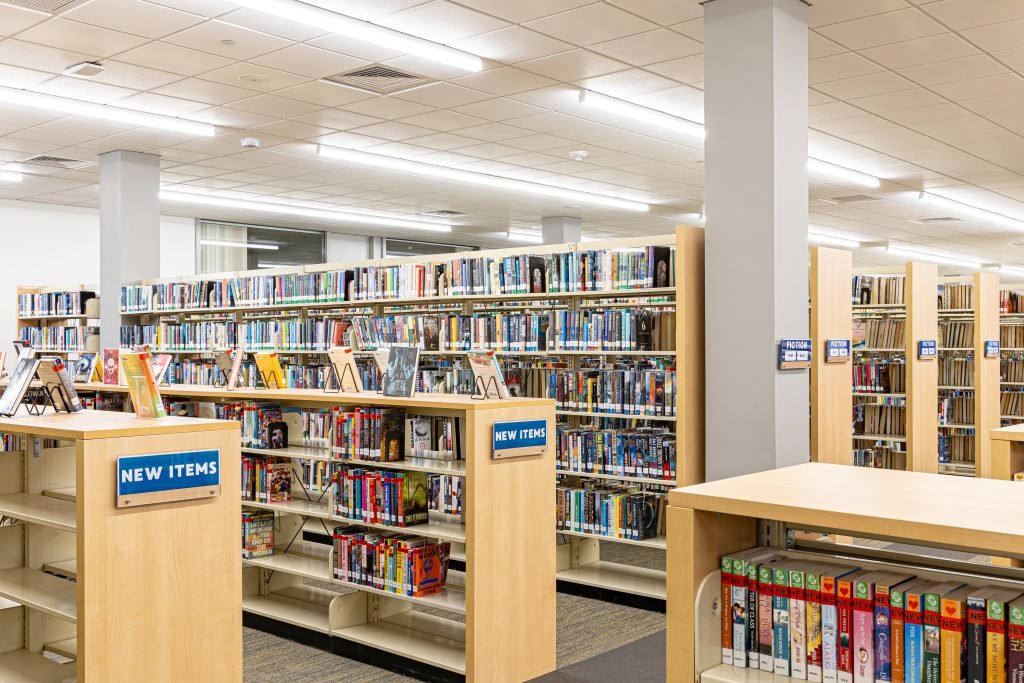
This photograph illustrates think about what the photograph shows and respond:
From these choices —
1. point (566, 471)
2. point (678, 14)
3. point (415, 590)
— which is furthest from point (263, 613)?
point (678, 14)

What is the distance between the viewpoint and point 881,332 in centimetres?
795

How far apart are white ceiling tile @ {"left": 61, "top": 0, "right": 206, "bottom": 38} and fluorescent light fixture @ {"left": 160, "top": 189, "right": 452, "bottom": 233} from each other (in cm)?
616

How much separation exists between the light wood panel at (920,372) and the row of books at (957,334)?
141 centimetres

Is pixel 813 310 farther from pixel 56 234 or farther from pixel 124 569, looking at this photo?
pixel 56 234

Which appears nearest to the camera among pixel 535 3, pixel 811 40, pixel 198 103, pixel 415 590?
pixel 415 590

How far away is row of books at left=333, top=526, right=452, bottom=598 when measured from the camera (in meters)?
4.61

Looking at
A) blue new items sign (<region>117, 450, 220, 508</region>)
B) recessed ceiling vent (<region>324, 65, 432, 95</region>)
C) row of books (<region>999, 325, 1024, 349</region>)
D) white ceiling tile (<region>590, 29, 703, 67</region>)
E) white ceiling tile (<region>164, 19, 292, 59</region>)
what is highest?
recessed ceiling vent (<region>324, 65, 432, 95</region>)

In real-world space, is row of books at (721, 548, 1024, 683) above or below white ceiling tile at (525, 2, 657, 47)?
below

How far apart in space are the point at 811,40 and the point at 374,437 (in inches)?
148

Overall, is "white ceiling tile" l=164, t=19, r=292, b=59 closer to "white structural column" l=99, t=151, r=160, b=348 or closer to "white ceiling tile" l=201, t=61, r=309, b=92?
"white ceiling tile" l=201, t=61, r=309, b=92

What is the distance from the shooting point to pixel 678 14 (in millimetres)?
5457

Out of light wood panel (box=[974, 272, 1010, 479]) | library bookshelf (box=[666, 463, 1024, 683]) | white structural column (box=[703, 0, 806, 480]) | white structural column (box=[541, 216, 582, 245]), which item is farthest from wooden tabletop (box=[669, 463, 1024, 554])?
white structural column (box=[541, 216, 582, 245])

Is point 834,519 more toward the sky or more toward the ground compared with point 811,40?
more toward the ground

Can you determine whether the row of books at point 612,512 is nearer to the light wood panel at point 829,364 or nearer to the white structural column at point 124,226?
the light wood panel at point 829,364
